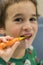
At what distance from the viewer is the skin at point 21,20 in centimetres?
74

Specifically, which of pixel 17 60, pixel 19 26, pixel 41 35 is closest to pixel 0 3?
pixel 19 26

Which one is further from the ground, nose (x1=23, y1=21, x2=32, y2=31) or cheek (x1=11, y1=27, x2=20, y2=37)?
nose (x1=23, y1=21, x2=32, y2=31)

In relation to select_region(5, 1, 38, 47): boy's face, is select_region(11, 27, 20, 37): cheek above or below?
below

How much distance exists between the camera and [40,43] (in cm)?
112

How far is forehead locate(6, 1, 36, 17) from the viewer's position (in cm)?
74

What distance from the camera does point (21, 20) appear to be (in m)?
0.75

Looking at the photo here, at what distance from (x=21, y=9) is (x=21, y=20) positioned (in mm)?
43

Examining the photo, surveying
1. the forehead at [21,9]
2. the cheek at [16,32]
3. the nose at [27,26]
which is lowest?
the cheek at [16,32]

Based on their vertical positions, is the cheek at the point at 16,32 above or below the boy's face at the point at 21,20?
below

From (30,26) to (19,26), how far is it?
4cm

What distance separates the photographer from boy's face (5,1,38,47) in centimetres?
74

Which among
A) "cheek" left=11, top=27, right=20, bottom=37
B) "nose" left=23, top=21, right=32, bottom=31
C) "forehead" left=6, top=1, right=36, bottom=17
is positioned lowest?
"cheek" left=11, top=27, right=20, bottom=37

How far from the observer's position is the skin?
74 cm

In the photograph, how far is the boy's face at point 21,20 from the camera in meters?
0.74
